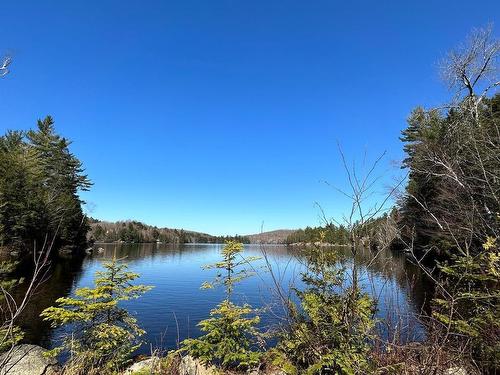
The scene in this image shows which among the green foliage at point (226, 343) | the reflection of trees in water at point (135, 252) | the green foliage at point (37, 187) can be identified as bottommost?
the green foliage at point (226, 343)

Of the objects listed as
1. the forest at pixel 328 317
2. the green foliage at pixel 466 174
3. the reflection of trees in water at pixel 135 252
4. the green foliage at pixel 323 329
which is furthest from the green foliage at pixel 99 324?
the reflection of trees in water at pixel 135 252

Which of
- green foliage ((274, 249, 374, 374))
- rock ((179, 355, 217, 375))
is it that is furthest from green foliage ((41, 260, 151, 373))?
green foliage ((274, 249, 374, 374))

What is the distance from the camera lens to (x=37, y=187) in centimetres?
4297

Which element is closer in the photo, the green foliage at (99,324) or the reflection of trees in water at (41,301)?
the green foliage at (99,324)

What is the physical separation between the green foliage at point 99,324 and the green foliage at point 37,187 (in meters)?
15.3

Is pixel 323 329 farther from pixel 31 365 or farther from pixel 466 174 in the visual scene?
pixel 466 174

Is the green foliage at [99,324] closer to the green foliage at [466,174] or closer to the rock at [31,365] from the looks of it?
the rock at [31,365]

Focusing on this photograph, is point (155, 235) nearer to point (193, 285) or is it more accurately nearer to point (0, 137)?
point (0, 137)

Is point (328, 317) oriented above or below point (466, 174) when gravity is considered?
below

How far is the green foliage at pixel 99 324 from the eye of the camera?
26.2ft

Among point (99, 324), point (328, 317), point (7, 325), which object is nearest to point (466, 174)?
point (328, 317)

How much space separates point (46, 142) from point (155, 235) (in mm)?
125163

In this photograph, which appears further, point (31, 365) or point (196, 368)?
point (31, 365)

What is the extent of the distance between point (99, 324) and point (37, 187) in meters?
40.7
